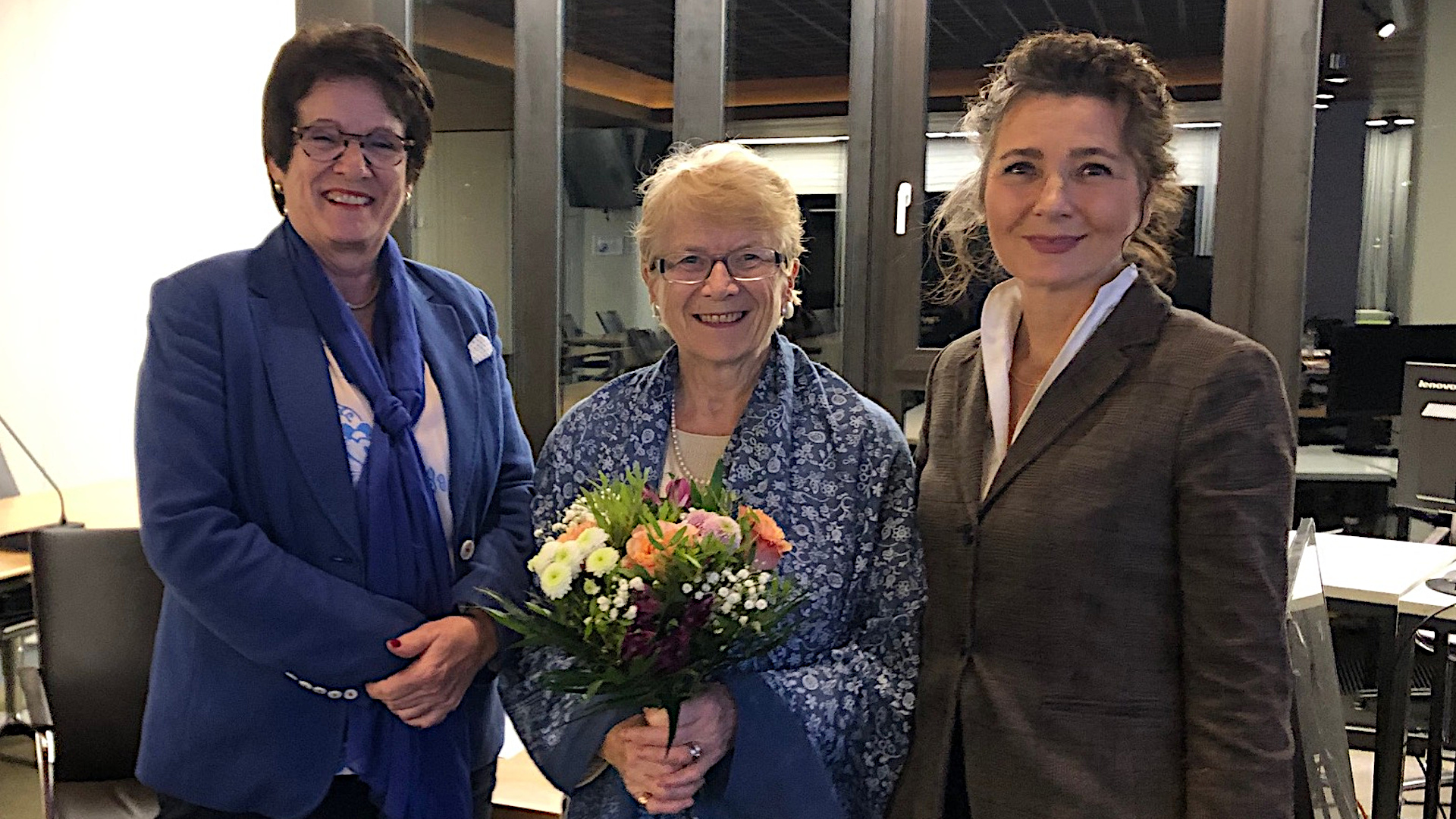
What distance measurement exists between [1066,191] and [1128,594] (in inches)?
19.8

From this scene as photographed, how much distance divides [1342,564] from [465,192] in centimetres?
318

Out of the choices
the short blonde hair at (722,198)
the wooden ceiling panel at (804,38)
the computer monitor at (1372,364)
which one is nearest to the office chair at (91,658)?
the short blonde hair at (722,198)

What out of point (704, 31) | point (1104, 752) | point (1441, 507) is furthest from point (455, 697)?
point (1441, 507)

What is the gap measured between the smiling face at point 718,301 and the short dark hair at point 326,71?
21.0 inches

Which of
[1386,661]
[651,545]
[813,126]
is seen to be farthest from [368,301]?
[1386,661]

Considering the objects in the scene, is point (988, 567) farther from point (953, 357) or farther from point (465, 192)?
point (465, 192)

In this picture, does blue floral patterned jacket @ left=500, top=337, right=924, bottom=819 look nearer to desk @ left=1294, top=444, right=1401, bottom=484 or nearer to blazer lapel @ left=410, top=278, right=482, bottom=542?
blazer lapel @ left=410, top=278, right=482, bottom=542

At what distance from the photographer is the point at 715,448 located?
161cm

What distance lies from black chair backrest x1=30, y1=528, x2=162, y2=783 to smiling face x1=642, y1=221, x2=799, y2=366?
63.6 inches

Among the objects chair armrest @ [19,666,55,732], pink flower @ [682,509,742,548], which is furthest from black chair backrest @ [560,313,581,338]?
pink flower @ [682,509,742,548]

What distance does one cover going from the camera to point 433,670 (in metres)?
1.64

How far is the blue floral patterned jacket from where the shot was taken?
1.44 metres

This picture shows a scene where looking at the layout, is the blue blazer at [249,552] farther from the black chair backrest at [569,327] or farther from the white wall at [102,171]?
the white wall at [102,171]

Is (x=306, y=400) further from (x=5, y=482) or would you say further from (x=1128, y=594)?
(x=5, y=482)
